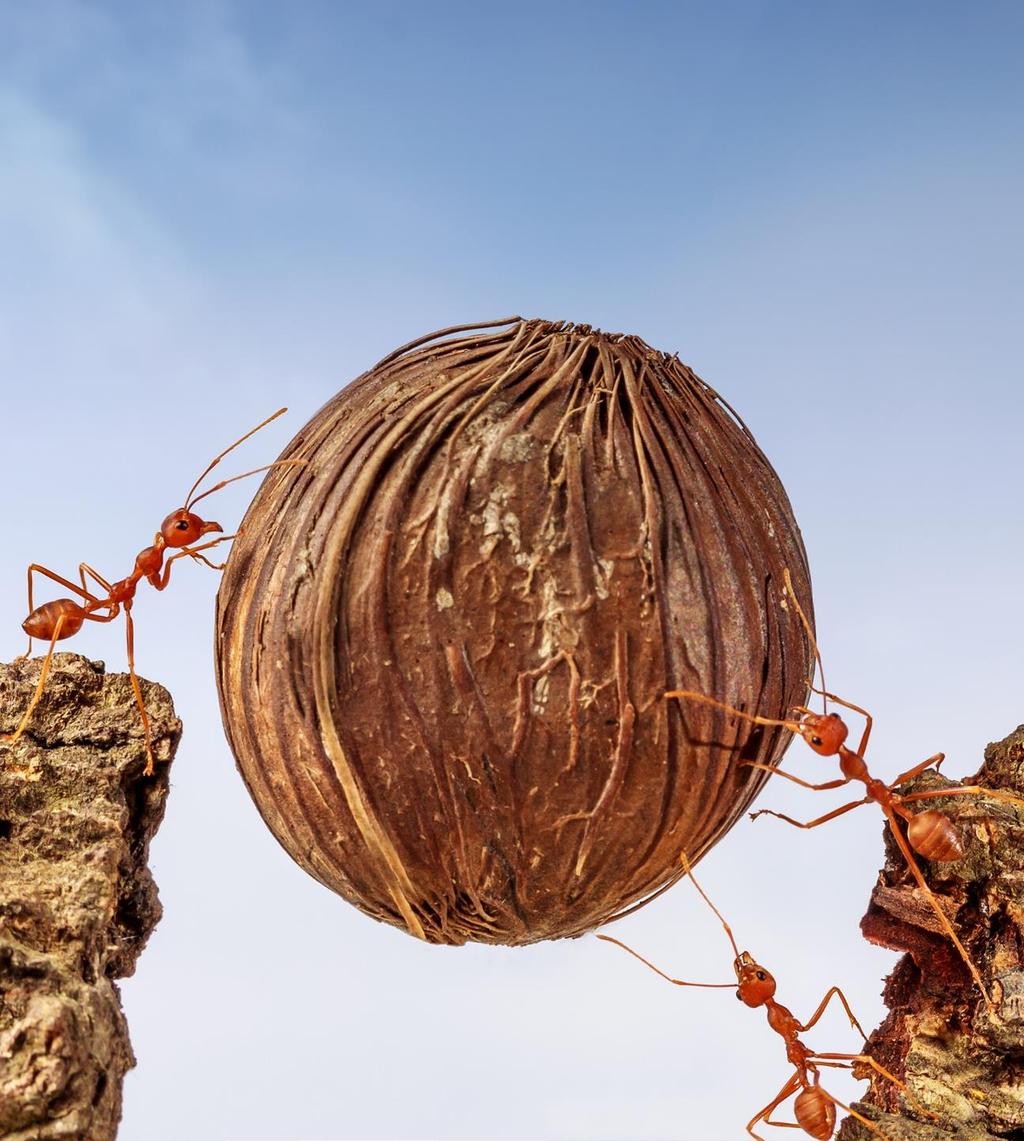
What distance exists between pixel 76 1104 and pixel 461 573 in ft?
6.00

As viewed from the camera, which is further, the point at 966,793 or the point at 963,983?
the point at 963,983

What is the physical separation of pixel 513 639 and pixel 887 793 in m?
1.62

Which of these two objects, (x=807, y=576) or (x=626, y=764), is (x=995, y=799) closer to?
(x=807, y=576)

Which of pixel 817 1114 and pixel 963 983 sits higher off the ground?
pixel 963 983

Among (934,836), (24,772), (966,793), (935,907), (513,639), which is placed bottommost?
(935,907)

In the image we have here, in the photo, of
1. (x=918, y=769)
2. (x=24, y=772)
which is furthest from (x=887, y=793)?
(x=24, y=772)

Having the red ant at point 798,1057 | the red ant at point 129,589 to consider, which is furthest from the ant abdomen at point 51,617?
the red ant at point 798,1057

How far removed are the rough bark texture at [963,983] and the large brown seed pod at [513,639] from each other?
3.18ft

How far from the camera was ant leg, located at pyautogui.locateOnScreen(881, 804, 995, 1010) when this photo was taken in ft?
15.8

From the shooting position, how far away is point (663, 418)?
14.9ft

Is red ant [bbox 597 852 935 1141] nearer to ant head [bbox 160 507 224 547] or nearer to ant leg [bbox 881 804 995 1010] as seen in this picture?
ant leg [bbox 881 804 995 1010]

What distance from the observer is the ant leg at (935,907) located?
4828 mm

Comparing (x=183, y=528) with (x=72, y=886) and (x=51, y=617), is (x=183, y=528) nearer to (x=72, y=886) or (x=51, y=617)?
(x=51, y=617)

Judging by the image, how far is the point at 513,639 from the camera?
4125mm
